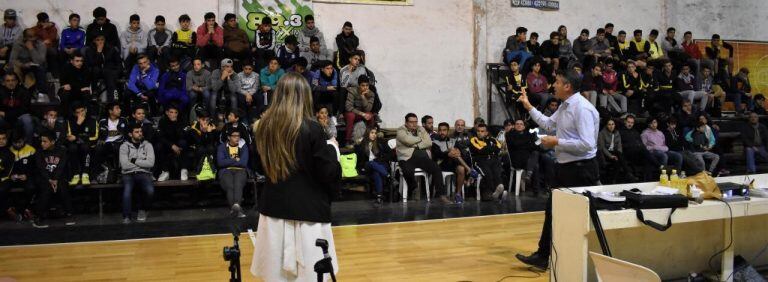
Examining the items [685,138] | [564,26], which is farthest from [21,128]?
[685,138]

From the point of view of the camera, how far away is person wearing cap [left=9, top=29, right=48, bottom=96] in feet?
33.2

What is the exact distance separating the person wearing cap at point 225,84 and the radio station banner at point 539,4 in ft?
20.7

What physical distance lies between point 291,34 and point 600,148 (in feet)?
19.7

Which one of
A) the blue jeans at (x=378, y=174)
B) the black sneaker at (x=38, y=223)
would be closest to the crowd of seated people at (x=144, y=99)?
the black sneaker at (x=38, y=223)

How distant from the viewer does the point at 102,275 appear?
5.55 meters

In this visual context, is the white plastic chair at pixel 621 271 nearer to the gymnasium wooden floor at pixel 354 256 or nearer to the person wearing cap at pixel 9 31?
the gymnasium wooden floor at pixel 354 256

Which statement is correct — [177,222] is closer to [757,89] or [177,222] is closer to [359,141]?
[359,141]

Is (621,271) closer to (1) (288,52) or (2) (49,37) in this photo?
(1) (288,52)

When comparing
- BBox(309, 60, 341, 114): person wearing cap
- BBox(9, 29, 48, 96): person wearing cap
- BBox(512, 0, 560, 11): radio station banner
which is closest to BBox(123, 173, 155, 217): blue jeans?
BBox(9, 29, 48, 96): person wearing cap

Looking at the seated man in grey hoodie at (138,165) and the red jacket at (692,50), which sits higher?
the red jacket at (692,50)

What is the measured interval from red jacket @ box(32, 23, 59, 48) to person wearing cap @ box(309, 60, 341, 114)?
427 centimetres

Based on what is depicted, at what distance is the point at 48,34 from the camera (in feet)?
34.9

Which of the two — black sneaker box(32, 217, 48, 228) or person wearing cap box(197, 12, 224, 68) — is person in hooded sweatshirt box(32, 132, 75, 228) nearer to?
black sneaker box(32, 217, 48, 228)

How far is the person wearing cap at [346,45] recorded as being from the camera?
1182cm
